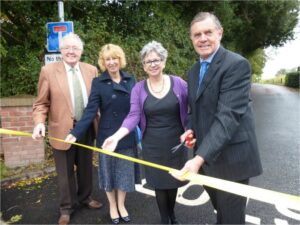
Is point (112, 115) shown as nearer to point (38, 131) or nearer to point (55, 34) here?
point (38, 131)

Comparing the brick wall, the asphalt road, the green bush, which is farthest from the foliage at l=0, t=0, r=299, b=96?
the green bush

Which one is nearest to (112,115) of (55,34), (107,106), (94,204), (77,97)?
(107,106)

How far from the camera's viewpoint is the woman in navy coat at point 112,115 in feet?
11.6

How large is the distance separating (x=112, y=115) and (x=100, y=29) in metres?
4.68

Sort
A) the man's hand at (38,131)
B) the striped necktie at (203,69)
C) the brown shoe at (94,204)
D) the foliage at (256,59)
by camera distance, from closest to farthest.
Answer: the striped necktie at (203,69) → the man's hand at (38,131) → the brown shoe at (94,204) → the foliage at (256,59)

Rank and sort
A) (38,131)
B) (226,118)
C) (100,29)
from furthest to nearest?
(100,29), (38,131), (226,118)

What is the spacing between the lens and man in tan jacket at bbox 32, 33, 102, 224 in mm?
3639

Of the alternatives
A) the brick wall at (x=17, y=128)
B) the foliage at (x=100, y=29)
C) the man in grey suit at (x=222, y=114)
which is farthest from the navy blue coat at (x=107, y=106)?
the foliage at (x=100, y=29)

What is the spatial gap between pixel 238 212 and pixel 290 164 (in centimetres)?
382

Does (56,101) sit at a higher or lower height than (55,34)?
lower

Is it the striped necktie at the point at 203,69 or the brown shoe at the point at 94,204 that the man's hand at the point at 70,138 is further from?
the striped necktie at the point at 203,69

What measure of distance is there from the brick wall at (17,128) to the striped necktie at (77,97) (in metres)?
1.97

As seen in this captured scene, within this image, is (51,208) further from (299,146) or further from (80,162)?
(299,146)

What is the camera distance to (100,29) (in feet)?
25.8
